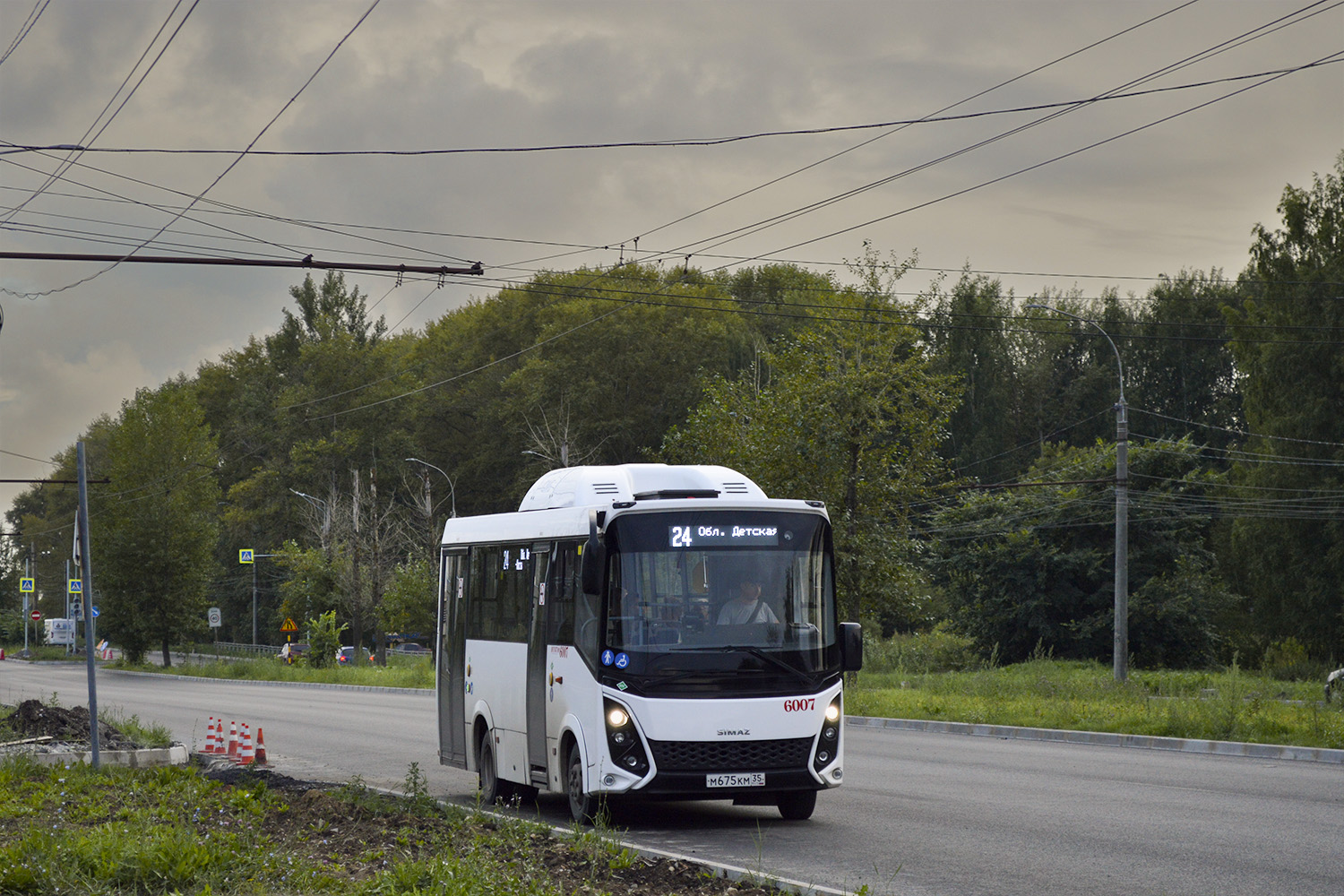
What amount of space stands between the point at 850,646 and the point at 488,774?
4.04m

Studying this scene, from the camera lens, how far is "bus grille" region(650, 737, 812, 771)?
11.3 meters

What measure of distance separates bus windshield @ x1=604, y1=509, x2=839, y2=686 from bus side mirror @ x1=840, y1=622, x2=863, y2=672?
86mm

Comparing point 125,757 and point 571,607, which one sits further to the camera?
point 125,757

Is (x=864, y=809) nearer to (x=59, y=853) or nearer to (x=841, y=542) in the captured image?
(x=59, y=853)

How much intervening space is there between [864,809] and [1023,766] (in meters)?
4.75

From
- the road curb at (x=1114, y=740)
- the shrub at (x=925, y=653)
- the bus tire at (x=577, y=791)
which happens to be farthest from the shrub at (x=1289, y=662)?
the bus tire at (x=577, y=791)

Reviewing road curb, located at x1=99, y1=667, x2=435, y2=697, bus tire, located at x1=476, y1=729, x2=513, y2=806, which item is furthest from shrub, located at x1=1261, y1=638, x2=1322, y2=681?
bus tire, located at x1=476, y1=729, x2=513, y2=806

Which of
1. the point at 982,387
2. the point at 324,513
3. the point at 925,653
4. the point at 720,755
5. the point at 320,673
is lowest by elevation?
the point at 320,673

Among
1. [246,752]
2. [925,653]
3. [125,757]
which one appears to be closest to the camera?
[125,757]

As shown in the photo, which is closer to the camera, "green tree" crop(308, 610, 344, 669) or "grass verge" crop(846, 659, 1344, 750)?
"grass verge" crop(846, 659, 1344, 750)

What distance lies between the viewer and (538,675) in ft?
42.1

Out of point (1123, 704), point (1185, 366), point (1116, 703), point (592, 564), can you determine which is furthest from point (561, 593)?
point (1185, 366)

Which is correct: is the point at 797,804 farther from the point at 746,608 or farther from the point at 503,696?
the point at 503,696

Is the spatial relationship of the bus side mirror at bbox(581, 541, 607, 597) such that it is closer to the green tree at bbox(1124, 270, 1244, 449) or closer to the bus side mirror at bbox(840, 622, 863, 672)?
the bus side mirror at bbox(840, 622, 863, 672)
